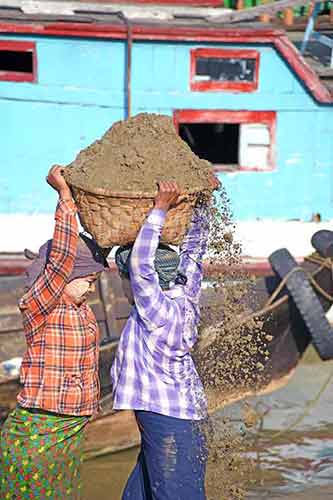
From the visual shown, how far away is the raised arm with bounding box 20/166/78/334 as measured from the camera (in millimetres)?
3322

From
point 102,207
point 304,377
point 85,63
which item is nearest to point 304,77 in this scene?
point 85,63

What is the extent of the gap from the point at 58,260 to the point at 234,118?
6.18 metres

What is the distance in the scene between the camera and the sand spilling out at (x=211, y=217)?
3273mm

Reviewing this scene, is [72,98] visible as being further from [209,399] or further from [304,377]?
[209,399]

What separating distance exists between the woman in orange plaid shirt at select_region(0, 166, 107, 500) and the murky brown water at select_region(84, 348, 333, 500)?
2081 mm

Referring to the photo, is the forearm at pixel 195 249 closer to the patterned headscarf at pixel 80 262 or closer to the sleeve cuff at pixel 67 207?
the patterned headscarf at pixel 80 262

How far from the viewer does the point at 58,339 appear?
343 centimetres

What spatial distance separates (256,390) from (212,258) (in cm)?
324

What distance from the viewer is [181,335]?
325 centimetres

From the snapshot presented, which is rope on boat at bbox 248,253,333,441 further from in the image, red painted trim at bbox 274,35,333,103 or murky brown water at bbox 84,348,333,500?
red painted trim at bbox 274,35,333,103

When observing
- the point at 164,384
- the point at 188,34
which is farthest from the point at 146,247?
the point at 188,34

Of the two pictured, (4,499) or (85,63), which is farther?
(85,63)

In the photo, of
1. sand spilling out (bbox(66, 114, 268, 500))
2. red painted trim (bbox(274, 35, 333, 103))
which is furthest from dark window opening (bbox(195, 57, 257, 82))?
sand spilling out (bbox(66, 114, 268, 500))

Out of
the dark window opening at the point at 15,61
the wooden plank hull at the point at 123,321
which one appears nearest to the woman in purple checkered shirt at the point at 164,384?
the wooden plank hull at the point at 123,321
